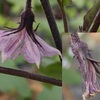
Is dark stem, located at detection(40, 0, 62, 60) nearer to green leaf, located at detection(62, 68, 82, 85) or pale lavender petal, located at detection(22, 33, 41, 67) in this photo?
pale lavender petal, located at detection(22, 33, 41, 67)

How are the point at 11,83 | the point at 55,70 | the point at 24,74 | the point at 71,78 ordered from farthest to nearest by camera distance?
the point at 11,83, the point at 71,78, the point at 55,70, the point at 24,74

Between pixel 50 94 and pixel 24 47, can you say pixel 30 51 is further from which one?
pixel 50 94

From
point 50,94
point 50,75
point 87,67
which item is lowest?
point 50,94

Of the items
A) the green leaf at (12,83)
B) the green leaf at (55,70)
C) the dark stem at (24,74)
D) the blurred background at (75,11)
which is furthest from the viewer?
the blurred background at (75,11)

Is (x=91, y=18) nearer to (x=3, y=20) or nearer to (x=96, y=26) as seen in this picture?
(x=96, y=26)

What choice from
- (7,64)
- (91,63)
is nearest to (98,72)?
(91,63)

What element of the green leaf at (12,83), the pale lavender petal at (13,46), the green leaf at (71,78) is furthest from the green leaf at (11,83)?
the pale lavender petal at (13,46)

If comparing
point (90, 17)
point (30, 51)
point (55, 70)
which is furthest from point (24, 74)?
point (55, 70)

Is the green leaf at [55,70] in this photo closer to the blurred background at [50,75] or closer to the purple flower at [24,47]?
the blurred background at [50,75]
